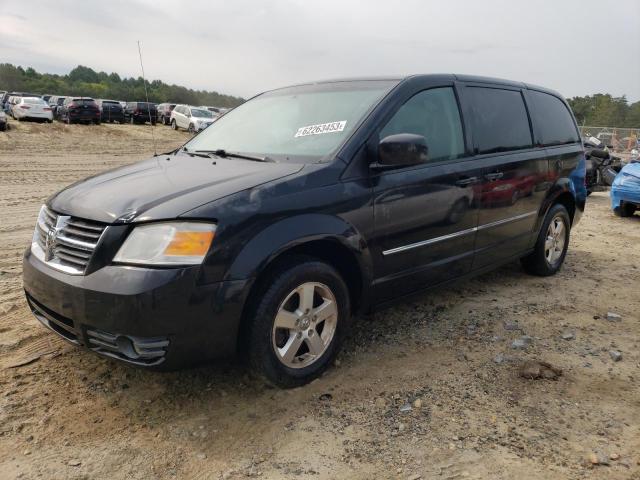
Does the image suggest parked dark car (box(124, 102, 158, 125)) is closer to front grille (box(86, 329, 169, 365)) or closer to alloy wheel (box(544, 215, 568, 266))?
alloy wheel (box(544, 215, 568, 266))

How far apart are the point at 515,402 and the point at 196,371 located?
187cm

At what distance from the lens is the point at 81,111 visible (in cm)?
2714

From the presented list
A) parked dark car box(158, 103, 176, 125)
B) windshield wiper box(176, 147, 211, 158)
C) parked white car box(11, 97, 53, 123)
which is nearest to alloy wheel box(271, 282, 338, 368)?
windshield wiper box(176, 147, 211, 158)

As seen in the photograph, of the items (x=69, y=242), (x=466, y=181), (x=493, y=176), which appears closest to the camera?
(x=69, y=242)

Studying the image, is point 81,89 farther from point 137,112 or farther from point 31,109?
point 31,109

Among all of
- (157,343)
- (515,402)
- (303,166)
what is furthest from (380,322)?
(157,343)

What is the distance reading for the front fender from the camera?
99.8 inches

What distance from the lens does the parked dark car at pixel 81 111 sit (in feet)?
88.4

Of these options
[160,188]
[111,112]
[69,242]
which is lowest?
[69,242]

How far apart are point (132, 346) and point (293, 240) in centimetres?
95

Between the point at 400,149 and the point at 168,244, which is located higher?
the point at 400,149

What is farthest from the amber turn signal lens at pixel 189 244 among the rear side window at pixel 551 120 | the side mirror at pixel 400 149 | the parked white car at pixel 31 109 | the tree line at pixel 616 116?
the tree line at pixel 616 116

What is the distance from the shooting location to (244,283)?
8.30 ft

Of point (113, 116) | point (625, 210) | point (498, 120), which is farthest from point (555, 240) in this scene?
point (113, 116)
